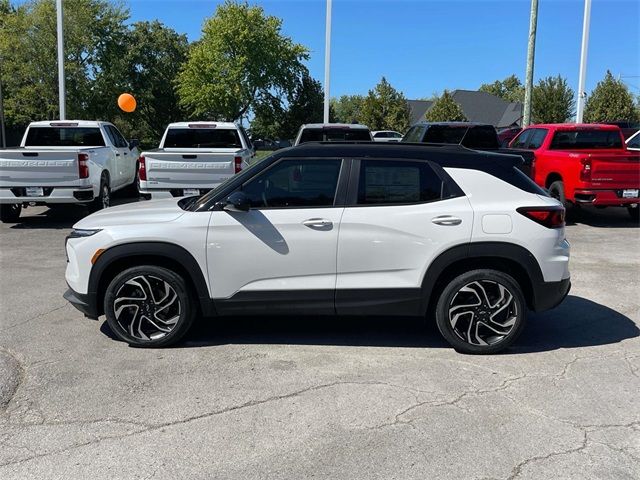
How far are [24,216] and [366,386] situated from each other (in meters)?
10.7

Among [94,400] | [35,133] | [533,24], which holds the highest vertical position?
[533,24]

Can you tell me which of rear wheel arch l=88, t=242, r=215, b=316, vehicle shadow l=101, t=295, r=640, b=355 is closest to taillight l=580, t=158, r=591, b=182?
vehicle shadow l=101, t=295, r=640, b=355

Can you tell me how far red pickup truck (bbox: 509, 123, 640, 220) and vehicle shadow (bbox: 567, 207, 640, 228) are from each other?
1.27 ft

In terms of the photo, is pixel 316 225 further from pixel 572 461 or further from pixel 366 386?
pixel 572 461

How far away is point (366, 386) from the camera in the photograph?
4152 mm

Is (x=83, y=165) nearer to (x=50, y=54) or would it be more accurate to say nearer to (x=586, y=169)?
(x=586, y=169)

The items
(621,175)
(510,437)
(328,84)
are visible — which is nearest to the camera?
(510,437)

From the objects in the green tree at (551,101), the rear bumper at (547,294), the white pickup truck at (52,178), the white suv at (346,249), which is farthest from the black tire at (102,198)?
the green tree at (551,101)

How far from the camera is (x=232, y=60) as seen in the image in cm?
4650

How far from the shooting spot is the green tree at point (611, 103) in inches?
1464

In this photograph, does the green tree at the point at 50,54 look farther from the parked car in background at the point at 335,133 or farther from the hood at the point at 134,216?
the hood at the point at 134,216

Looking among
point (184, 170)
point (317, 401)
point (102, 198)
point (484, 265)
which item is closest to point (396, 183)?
point (484, 265)

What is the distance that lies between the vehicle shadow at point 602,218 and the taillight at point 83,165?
9.56m

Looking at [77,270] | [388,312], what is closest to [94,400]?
[77,270]
